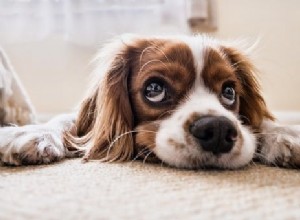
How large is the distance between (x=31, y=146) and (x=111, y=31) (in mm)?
1280

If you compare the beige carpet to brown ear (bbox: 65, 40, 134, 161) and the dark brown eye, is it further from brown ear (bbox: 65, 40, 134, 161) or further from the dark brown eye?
the dark brown eye

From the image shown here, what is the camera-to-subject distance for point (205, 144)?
0.98 metres

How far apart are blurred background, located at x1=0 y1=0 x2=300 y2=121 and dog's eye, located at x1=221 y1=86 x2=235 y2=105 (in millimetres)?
1016

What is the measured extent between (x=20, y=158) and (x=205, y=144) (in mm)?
415

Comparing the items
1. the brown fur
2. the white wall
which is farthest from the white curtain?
the brown fur

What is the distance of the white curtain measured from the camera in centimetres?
225

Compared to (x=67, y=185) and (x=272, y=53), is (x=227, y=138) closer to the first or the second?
(x=67, y=185)

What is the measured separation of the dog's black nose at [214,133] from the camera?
3.18 ft

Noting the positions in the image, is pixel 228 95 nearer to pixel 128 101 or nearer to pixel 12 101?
pixel 128 101

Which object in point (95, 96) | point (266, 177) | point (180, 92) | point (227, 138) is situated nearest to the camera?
point (266, 177)

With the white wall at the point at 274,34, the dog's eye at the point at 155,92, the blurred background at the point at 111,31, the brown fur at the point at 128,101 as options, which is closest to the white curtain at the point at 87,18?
the blurred background at the point at 111,31

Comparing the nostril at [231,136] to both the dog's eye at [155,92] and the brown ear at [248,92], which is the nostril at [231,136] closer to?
the dog's eye at [155,92]

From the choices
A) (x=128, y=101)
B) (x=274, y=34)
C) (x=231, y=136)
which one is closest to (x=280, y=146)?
(x=231, y=136)

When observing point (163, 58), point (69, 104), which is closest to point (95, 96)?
point (163, 58)
